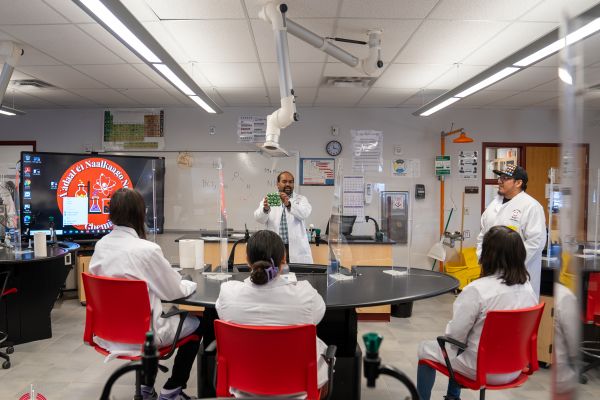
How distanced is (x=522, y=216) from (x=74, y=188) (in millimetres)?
4825

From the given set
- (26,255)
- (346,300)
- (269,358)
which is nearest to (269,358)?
(269,358)

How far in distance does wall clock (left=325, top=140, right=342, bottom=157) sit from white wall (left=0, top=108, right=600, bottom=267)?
3.0 inches

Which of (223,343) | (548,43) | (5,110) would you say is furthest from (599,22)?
(5,110)

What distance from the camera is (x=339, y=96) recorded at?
4809 millimetres

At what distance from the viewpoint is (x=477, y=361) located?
1.64 m

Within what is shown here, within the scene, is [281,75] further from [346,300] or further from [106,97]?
[106,97]

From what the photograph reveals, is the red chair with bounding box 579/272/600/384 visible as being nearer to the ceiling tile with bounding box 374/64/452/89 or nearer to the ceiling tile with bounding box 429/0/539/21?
the ceiling tile with bounding box 429/0/539/21

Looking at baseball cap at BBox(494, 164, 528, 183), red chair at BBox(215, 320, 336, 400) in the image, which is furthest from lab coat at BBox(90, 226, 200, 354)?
baseball cap at BBox(494, 164, 528, 183)

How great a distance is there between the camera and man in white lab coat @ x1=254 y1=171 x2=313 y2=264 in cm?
362

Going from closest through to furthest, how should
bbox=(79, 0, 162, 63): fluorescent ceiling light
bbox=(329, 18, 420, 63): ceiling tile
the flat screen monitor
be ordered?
1. bbox=(79, 0, 162, 63): fluorescent ceiling light
2. bbox=(329, 18, 420, 63): ceiling tile
3. the flat screen monitor

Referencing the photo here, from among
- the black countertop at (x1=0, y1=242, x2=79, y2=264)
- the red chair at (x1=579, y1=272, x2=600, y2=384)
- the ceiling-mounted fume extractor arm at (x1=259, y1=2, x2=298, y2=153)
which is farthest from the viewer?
the black countertop at (x1=0, y1=242, x2=79, y2=264)

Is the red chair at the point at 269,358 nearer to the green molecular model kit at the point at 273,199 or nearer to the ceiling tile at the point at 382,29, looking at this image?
the green molecular model kit at the point at 273,199

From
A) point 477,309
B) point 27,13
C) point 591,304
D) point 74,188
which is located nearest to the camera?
point 591,304

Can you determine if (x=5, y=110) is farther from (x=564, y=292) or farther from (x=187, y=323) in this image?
(x=564, y=292)
